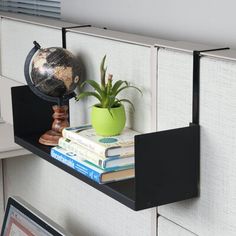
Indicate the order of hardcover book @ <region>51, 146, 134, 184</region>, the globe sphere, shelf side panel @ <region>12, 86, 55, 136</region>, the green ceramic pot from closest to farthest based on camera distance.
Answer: hardcover book @ <region>51, 146, 134, 184</region> → the green ceramic pot → the globe sphere → shelf side panel @ <region>12, 86, 55, 136</region>

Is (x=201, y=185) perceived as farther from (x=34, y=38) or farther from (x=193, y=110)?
(x=34, y=38)

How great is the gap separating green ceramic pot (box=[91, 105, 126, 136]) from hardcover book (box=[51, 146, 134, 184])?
0.09 metres

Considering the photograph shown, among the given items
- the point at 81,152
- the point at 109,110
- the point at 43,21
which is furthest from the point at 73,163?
the point at 43,21

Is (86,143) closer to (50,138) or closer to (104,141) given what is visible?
(104,141)

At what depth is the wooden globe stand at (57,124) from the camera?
1.80 metres

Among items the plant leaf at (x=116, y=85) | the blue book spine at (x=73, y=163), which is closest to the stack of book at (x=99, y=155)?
the blue book spine at (x=73, y=163)

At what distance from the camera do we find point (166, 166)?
4.42ft

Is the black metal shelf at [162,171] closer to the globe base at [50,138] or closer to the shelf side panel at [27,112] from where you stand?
the globe base at [50,138]

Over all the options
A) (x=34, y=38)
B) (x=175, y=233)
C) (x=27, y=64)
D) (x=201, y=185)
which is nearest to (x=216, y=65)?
(x=201, y=185)

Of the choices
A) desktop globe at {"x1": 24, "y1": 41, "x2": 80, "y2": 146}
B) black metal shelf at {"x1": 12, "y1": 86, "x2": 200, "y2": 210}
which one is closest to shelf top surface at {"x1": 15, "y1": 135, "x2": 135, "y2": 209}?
black metal shelf at {"x1": 12, "y1": 86, "x2": 200, "y2": 210}

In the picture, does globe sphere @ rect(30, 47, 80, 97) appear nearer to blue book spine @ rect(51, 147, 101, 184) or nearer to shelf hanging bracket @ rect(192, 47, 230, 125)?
blue book spine @ rect(51, 147, 101, 184)

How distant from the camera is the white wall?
5.30 ft

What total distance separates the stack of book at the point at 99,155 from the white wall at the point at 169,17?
13.2 inches

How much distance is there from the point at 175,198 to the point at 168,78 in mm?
276
